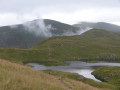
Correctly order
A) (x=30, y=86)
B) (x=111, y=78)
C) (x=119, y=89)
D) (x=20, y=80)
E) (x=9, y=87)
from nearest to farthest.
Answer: (x=9, y=87) < (x=30, y=86) < (x=20, y=80) < (x=119, y=89) < (x=111, y=78)

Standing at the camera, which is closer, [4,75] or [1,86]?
[1,86]

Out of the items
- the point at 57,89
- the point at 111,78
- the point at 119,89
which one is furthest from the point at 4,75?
the point at 111,78

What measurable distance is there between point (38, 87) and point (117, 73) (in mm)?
96959

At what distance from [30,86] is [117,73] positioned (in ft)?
320

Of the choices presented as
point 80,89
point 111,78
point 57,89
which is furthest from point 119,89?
point 57,89

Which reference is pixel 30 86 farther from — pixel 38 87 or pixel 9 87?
pixel 9 87

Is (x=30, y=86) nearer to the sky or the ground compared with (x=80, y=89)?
nearer to the sky

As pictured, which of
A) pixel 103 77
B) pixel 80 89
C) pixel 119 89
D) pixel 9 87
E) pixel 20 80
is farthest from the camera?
pixel 103 77

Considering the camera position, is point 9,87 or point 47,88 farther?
point 47,88

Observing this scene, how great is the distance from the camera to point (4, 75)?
14359 millimetres

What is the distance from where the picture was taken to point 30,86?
505 inches

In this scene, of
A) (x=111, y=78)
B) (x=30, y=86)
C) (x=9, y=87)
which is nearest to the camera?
(x=9, y=87)

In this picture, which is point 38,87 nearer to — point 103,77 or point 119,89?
point 119,89

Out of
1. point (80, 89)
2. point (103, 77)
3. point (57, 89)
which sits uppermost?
point (57, 89)
